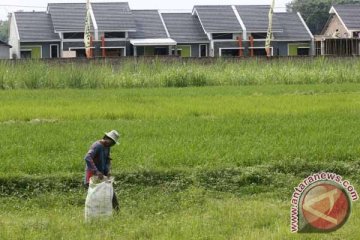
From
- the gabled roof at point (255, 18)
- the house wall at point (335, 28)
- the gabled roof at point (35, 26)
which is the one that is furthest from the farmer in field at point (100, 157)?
the house wall at point (335, 28)

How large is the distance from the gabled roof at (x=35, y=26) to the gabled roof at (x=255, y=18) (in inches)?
547

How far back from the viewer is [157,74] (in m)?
25.5

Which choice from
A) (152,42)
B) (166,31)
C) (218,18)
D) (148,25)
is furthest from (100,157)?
(218,18)

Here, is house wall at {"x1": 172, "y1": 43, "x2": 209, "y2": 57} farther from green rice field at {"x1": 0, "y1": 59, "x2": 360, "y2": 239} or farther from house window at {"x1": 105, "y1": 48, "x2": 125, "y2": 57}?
green rice field at {"x1": 0, "y1": 59, "x2": 360, "y2": 239}

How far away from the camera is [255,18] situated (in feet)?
163

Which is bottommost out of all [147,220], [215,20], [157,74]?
[147,220]

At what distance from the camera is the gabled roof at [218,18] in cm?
4816

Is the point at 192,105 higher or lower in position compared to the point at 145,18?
lower

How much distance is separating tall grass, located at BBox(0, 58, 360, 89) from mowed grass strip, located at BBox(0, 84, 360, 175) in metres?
4.73

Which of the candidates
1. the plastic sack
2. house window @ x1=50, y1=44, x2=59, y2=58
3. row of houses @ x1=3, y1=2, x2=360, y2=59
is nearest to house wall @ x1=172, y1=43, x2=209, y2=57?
A: row of houses @ x1=3, y1=2, x2=360, y2=59

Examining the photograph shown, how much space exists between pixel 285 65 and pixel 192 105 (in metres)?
12.8

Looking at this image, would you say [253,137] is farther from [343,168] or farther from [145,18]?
[145,18]

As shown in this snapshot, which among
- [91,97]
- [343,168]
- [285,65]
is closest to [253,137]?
[343,168]

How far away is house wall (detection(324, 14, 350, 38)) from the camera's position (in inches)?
2016
